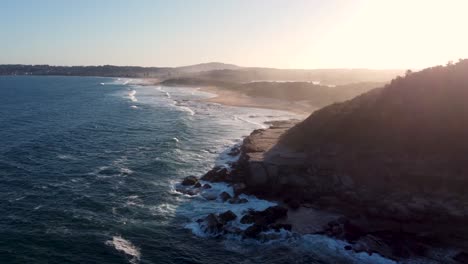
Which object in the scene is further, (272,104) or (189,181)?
(272,104)

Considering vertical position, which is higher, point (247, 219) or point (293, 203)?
point (293, 203)

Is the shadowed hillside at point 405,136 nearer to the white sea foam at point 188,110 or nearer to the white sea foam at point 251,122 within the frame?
the white sea foam at point 251,122

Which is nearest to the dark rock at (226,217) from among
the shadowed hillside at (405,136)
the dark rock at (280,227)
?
the dark rock at (280,227)

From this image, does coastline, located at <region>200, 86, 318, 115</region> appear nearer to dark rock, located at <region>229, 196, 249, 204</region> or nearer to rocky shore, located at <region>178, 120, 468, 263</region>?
rocky shore, located at <region>178, 120, 468, 263</region>

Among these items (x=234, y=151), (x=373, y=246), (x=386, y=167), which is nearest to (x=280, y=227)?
(x=373, y=246)

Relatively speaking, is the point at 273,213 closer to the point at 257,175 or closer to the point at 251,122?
the point at 257,175

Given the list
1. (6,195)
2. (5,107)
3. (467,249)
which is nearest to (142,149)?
(6,195)

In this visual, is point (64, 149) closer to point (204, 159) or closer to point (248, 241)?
point (204, 159)
